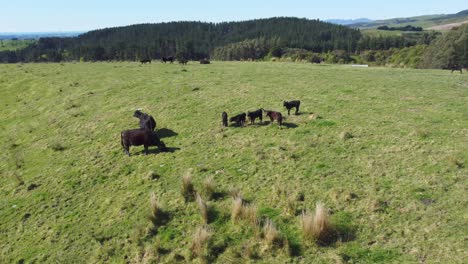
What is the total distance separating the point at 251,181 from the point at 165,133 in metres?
7.62

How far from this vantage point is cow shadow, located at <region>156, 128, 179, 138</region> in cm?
1771

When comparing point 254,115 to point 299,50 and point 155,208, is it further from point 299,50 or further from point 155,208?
point 299,50

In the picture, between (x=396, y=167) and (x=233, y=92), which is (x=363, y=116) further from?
(x=233, y=92)

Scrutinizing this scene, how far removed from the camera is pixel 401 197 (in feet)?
33.1

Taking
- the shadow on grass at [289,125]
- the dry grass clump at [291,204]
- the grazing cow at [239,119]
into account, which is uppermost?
the grazing cow at [239,119]

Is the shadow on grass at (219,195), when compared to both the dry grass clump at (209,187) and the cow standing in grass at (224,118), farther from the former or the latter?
the cow standing in grass at (224,118)

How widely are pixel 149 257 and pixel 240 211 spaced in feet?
9.34

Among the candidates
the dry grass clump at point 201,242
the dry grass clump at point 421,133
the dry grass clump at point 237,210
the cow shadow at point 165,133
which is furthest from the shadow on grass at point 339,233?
the cow shadow at point 165,133

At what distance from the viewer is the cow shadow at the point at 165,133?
17711 millimetres

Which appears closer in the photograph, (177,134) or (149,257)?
(149,257)

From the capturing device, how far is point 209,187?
11.4 meters

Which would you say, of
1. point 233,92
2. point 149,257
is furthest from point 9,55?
point 149,257

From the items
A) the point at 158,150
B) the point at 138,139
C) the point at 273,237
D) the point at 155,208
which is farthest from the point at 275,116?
the point at 273,237

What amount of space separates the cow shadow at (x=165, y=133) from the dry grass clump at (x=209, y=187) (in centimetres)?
653
